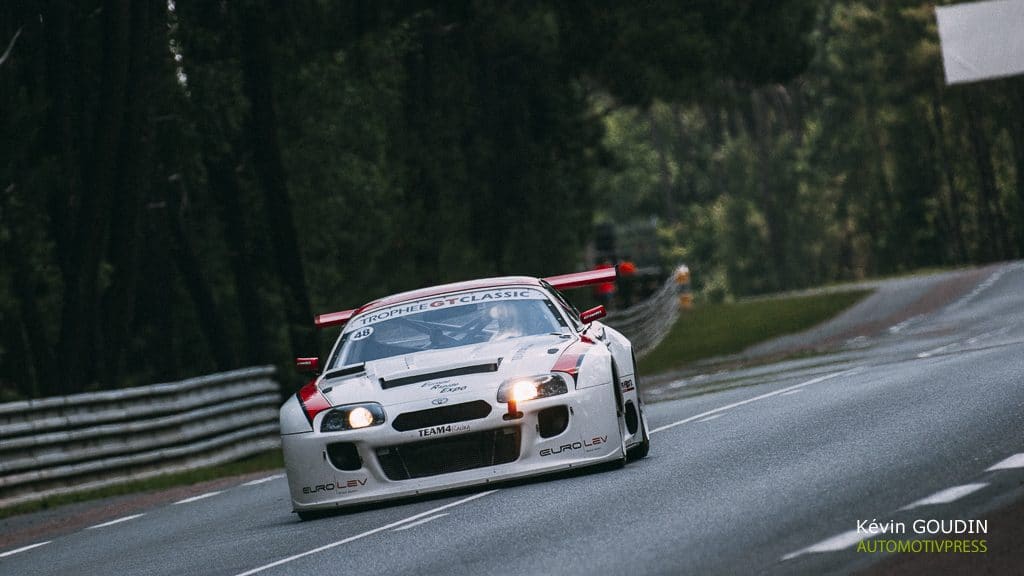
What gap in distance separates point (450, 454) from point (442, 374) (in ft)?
1.92

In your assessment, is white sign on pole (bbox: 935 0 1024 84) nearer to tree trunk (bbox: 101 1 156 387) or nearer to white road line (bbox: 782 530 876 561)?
tree trunk (bbox: 101 1 156 387)

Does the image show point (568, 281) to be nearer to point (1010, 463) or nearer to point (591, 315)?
point (591, 315)

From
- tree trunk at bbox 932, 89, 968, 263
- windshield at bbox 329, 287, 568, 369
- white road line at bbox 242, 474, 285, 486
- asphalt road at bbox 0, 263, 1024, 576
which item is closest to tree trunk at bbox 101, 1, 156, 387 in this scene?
white road line at bbox 242, 474, 285, 486

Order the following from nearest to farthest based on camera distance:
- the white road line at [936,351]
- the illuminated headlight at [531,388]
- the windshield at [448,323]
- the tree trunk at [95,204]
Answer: the illuminated headlight at [531,388] < the windshield at [448,323] < the tree trunk at [95,204] < the white road line at [936,351]

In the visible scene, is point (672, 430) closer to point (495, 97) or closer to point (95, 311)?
point (95, 311)

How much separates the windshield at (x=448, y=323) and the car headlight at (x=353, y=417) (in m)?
1.01

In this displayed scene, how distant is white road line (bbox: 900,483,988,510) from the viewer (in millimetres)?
8995

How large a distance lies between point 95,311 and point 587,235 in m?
26.5

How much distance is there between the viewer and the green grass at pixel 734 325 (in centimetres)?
3947

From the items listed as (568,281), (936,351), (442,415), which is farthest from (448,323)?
(936,351)

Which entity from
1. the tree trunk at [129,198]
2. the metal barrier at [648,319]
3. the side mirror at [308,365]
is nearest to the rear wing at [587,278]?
the side mirror at [308,365]

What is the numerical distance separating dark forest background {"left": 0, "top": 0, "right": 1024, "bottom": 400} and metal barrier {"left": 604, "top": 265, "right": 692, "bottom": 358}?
2.49 m

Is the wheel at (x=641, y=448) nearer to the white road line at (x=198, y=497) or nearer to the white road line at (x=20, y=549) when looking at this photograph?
the white road line at (x=20, y=549)

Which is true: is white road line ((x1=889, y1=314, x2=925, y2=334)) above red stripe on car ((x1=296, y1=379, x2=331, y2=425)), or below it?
below
